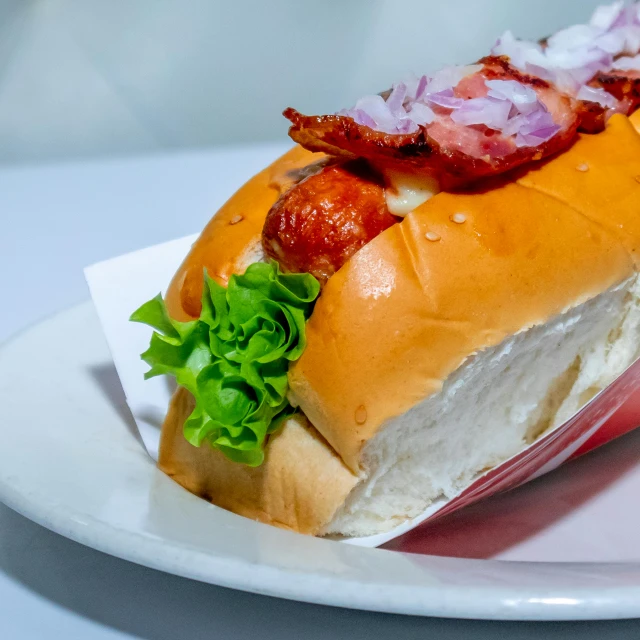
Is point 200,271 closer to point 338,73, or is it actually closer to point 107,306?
point 107,306

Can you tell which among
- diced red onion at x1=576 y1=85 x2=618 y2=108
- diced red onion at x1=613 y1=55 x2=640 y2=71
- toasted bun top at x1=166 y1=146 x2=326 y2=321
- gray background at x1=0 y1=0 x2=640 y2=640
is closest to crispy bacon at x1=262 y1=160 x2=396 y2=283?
toasted bun top at x1=166 y1=146 x2=326 y2=321

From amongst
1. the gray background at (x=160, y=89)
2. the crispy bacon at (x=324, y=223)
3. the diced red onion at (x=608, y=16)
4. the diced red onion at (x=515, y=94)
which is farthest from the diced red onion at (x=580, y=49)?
the gray background at (x=160, y=89)

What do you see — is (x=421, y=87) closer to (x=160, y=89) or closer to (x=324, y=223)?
(x=324, y=223)

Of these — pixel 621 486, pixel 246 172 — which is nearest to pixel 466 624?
pixel 621 486

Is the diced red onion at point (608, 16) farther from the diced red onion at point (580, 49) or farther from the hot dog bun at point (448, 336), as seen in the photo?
the hot dog bun at point (448, 336)

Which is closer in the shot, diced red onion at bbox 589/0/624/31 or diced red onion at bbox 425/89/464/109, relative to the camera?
diced red onion at bbox 425/89/464/109

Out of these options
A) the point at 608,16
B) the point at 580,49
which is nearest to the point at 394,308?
the point at 580,49

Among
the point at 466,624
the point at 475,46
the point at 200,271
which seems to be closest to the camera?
the point at 466,624

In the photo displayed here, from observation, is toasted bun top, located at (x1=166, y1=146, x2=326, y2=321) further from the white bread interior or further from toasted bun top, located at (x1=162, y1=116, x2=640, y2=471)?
the white bread interior
